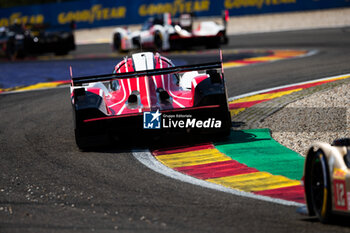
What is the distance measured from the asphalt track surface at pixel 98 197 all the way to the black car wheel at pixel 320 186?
0.39 feet

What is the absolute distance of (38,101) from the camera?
14477mm

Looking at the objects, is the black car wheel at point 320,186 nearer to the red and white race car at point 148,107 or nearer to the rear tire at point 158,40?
the red and white race car at point 148,107

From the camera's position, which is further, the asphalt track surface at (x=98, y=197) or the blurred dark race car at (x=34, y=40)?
the blurred dark race car at (x=34, y=40)

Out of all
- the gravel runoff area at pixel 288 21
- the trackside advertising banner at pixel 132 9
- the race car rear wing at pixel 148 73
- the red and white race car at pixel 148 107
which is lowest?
the gravel runoff area at pixel 288 21

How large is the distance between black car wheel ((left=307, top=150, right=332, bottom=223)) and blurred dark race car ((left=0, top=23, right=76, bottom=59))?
23408mm

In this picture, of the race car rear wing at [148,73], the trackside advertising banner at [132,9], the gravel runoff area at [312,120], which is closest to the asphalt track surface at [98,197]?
the race car rear wing at [148,73]

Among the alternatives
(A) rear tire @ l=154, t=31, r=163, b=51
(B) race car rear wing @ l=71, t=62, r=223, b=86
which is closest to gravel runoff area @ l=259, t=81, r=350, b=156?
(B) race car rear wing @ l=71, t=62, r=223, b=86

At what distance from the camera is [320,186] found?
517cm

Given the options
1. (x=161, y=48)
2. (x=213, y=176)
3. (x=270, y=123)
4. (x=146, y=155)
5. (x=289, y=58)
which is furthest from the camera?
(x=161, y=48)

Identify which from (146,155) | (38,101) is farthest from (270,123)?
(38,101)

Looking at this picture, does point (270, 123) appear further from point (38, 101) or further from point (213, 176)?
point (38, 101)

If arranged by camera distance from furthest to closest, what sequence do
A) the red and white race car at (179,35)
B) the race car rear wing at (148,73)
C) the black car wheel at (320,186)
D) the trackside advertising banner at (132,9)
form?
the trackside advertising banner at (132,9) → the red and white race car at (179,35) → the race car rear wing at (148,73) → the black car wheel at (320,186)

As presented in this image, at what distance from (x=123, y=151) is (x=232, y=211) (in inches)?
134

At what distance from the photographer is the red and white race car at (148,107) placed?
884 centimetres
